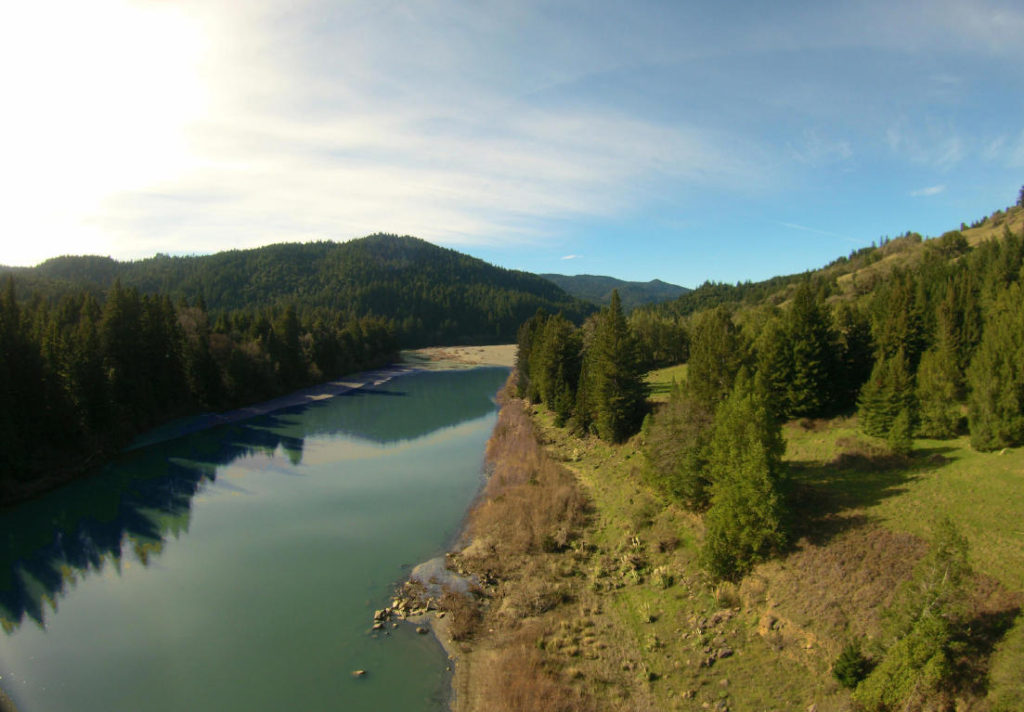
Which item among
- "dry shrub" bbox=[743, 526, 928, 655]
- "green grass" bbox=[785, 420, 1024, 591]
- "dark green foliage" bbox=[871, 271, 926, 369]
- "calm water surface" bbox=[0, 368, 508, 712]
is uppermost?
"dark green foliage" bbox=[871, 271, 926, 369]

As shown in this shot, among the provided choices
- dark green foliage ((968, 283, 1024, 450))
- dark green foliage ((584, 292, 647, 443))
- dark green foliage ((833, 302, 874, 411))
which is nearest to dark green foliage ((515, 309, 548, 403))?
dark green foliage ((584, 292, 647, 443))

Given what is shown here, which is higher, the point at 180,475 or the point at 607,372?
the point at 607,372

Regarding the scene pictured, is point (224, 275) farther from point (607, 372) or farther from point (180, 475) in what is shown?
point (607, 372)

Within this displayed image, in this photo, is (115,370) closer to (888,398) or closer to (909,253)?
(888,398)

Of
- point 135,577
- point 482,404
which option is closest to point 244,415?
point 482,404

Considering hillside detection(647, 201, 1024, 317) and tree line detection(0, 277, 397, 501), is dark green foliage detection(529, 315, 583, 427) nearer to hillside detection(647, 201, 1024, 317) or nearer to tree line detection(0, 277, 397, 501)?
tree line detection(0, 277, 397, 501)
